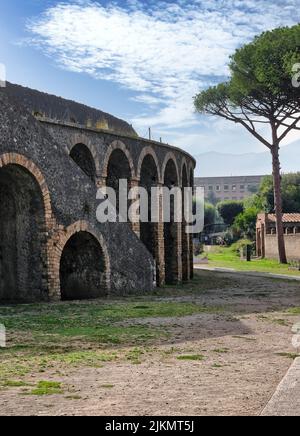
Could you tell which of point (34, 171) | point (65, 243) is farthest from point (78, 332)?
point (65, 243)

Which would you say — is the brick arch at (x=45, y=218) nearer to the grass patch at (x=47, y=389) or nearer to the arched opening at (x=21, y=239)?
the arched opening at (x=21, y=239)

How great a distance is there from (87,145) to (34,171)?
3.74m

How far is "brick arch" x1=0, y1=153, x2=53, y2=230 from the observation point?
12062 mm

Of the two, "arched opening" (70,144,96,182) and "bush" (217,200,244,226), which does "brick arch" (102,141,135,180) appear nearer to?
"arched opening" (70,144,96,182)

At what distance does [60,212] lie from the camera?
13367 mm

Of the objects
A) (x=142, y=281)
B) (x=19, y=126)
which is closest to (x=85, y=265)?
(x=142, y=281)

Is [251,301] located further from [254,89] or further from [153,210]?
[254,89]

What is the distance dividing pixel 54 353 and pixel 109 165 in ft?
38.5

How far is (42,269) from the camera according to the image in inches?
512

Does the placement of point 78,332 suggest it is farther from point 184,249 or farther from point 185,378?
point 184,249

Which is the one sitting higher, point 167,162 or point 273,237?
point 167,162

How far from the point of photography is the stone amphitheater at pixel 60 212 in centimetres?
1278

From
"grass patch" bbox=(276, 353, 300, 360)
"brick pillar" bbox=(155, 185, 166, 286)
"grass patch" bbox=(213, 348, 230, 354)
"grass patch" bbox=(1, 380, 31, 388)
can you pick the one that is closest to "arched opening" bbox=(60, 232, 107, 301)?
"brick pillar" bbox=(155, 185, 166, 286)

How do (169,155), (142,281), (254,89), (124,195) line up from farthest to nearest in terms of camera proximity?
(254,89) < (169,155) < (124,195) < (142,281)
